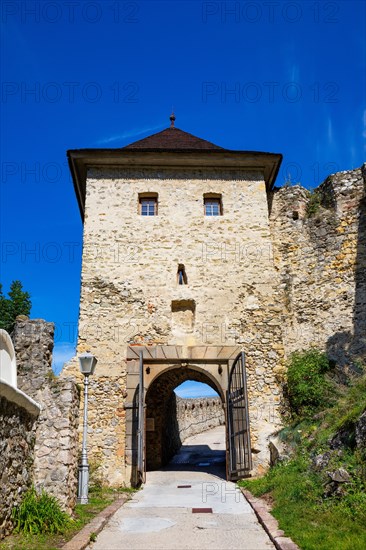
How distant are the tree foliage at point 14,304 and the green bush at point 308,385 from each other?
630 inches

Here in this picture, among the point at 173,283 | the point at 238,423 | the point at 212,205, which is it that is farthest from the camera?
the point at 212,205

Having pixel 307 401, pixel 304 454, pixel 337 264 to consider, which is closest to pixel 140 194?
pixel 337 264

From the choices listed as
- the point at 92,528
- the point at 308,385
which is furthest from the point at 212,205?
the point at 92,528

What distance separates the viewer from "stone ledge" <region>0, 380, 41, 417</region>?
5.15 meters

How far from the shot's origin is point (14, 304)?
81.3 feet

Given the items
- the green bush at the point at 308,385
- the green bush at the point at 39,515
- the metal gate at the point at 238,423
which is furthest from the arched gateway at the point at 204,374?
the green bush at the point at 39,515

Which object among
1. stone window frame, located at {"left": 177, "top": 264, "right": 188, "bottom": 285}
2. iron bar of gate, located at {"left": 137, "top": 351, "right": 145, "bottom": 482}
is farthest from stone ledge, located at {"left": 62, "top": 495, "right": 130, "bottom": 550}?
stone window frame, located at {"left": 177, "top": 264, "right": 188, "bottom": 285}

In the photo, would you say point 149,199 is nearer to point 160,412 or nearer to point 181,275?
point 181,275

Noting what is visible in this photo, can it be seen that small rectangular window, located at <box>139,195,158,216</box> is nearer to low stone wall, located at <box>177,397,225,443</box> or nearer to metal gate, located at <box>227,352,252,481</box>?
metal gate, located at <box>227,352,252,481</box>

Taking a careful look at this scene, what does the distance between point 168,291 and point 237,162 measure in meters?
4.64

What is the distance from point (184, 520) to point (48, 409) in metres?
2.66

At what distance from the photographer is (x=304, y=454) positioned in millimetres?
9219

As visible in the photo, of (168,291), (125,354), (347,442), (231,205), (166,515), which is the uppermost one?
(231,205)

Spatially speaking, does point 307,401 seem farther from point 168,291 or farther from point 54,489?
Answer: point 54,489
